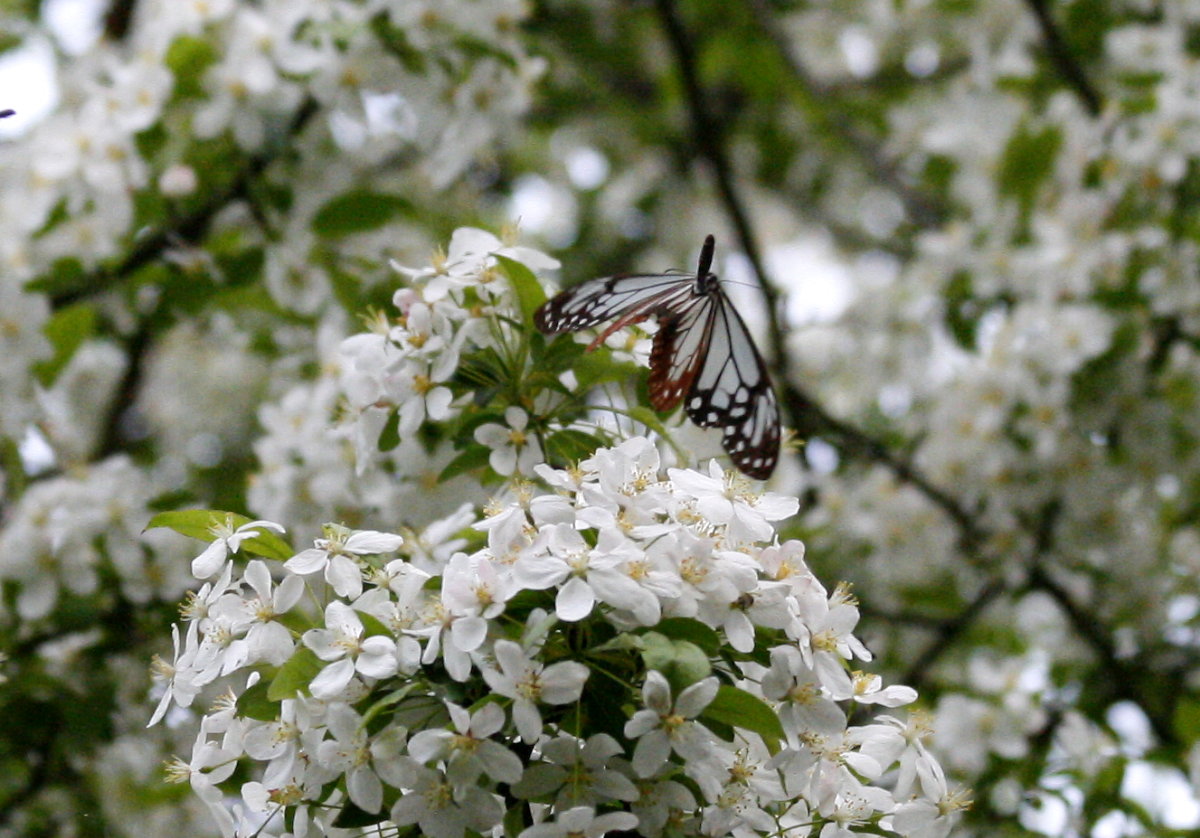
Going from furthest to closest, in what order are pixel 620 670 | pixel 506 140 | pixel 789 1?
pixel 789 1, pixel 506 140, pixel 620 670

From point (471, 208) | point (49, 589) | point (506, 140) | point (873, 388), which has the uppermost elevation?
point (506, 140)

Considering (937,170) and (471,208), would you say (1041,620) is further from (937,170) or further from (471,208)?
(471,208)

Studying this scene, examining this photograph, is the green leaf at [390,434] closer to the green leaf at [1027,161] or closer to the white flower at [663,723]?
the white flower at [663,723]

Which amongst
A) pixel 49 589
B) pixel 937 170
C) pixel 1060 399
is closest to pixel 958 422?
pixel 1060 399

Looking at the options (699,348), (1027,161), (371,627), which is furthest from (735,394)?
(1027,161)

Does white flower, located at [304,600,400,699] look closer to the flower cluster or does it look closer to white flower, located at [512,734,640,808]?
the flower cluster

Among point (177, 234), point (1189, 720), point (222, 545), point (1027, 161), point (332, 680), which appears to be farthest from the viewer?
point (1027, 161)

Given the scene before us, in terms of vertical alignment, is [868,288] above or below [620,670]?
below

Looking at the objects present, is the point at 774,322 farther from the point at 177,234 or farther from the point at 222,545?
the point at 222,545
